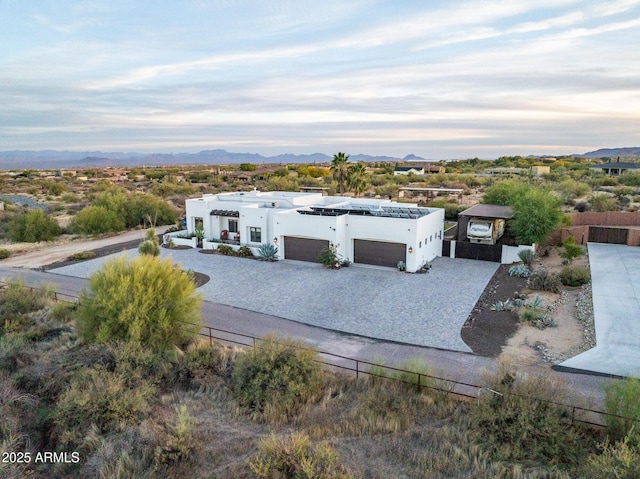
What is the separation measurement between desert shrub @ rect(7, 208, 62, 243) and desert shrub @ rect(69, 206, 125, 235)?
2.12 m

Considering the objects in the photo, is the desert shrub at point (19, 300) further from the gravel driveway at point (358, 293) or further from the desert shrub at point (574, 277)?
the desert shrub at point (574, 277)

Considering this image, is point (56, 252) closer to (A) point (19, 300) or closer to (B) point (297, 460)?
(A) point (19, 300)

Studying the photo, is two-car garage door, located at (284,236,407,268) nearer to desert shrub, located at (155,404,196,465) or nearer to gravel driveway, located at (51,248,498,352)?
gravel driveway, located at (51,248,498,352)

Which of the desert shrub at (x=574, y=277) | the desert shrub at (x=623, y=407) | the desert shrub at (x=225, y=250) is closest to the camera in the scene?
the desert shrub at (x=623, y=407)

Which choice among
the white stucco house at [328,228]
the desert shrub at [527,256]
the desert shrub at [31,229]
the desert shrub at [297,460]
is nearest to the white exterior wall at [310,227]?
the white stucco house at [328,228]

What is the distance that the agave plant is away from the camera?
27.6 meters

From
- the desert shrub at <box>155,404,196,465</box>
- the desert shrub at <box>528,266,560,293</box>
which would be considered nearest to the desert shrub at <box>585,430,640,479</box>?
the desert shrub at <box>155,404,196,465</box>

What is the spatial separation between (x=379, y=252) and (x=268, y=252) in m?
6.78

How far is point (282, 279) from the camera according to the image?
77.6ft

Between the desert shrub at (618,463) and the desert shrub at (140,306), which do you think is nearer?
the desert shrub at (618,463)

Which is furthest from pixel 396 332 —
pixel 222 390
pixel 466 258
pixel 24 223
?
pixel 24 223

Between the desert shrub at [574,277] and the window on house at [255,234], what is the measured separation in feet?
58.3

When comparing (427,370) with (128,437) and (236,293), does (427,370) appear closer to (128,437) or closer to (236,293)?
(128,437)

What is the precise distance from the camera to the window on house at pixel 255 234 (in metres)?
29.8
